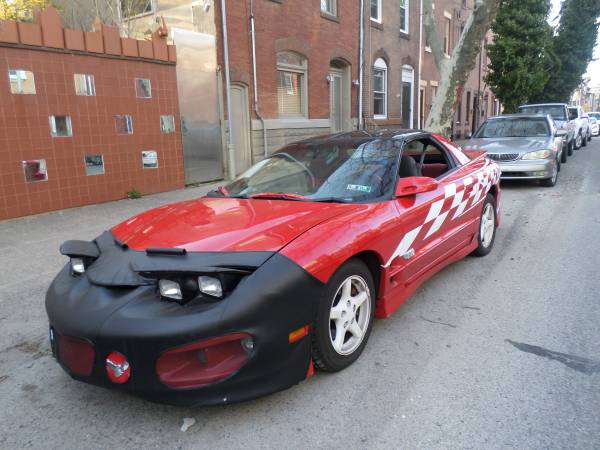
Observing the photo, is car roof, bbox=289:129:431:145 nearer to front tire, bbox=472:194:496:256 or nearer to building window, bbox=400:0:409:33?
front tire, bbox=472:194:496:256

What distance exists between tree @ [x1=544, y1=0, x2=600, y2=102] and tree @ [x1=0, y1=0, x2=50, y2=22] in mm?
25642

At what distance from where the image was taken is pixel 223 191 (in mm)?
4160

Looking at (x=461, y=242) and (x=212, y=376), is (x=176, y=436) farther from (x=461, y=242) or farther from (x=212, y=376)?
(x=461, y=242)

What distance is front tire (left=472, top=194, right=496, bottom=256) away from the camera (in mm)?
5266

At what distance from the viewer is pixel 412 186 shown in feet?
11.8

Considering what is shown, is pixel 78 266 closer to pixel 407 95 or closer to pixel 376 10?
pixel 376 10

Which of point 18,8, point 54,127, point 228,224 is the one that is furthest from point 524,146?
point 18,8

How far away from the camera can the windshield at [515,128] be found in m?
10.9

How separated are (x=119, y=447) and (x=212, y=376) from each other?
0.60m

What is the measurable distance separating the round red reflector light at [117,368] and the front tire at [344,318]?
101 cm

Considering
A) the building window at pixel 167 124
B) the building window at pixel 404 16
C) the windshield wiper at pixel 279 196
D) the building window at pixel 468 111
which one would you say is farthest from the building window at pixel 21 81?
the building window at pixel 468 111

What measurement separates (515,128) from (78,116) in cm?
930

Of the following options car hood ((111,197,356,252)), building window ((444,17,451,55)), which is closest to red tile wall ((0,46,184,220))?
car hood ((111,197,356,252))

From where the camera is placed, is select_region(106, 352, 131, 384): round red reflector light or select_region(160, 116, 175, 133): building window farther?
select_region(160, 116, 175, 133): building window
